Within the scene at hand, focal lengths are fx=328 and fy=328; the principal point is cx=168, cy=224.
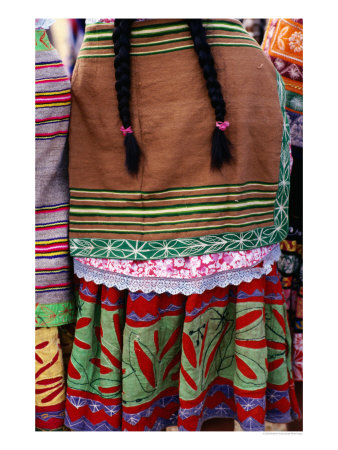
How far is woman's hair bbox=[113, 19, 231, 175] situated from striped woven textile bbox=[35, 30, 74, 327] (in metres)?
0.13

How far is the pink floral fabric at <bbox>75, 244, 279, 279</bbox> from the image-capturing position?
2.40 feet

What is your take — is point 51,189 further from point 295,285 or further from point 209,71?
point 295,285

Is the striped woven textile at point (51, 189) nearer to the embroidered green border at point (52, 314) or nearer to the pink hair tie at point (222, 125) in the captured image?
the embroidered green border at point (52, 314)

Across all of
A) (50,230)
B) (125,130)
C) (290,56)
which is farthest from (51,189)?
(290,56)

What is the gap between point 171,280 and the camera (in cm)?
74

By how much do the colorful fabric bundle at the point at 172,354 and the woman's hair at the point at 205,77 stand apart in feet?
1.06

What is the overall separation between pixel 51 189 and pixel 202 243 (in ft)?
1.21

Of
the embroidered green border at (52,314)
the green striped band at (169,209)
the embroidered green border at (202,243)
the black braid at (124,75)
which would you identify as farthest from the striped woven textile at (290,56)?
the embroidered green border at (52,314)

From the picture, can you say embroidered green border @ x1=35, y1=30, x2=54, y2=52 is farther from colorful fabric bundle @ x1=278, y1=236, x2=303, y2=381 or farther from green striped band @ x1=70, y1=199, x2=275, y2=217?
colorful fabric bundle @ x1=278, y1=236, x2=303, y2=381

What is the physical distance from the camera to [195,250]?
730mm

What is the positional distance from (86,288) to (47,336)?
0.16 metres

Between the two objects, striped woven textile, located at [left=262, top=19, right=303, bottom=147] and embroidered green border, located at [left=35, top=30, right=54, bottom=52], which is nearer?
embroidered green border, located at [left=35, top=30, right=54, bottom=52]

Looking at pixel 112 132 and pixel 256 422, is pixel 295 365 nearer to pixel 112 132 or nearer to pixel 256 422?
pixel 256 422

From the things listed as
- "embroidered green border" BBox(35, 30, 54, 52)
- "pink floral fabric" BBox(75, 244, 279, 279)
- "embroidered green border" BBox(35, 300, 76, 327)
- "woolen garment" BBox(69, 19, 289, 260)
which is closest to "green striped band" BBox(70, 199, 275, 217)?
"woolen garment" BBox(69, 19, 289, 260)
